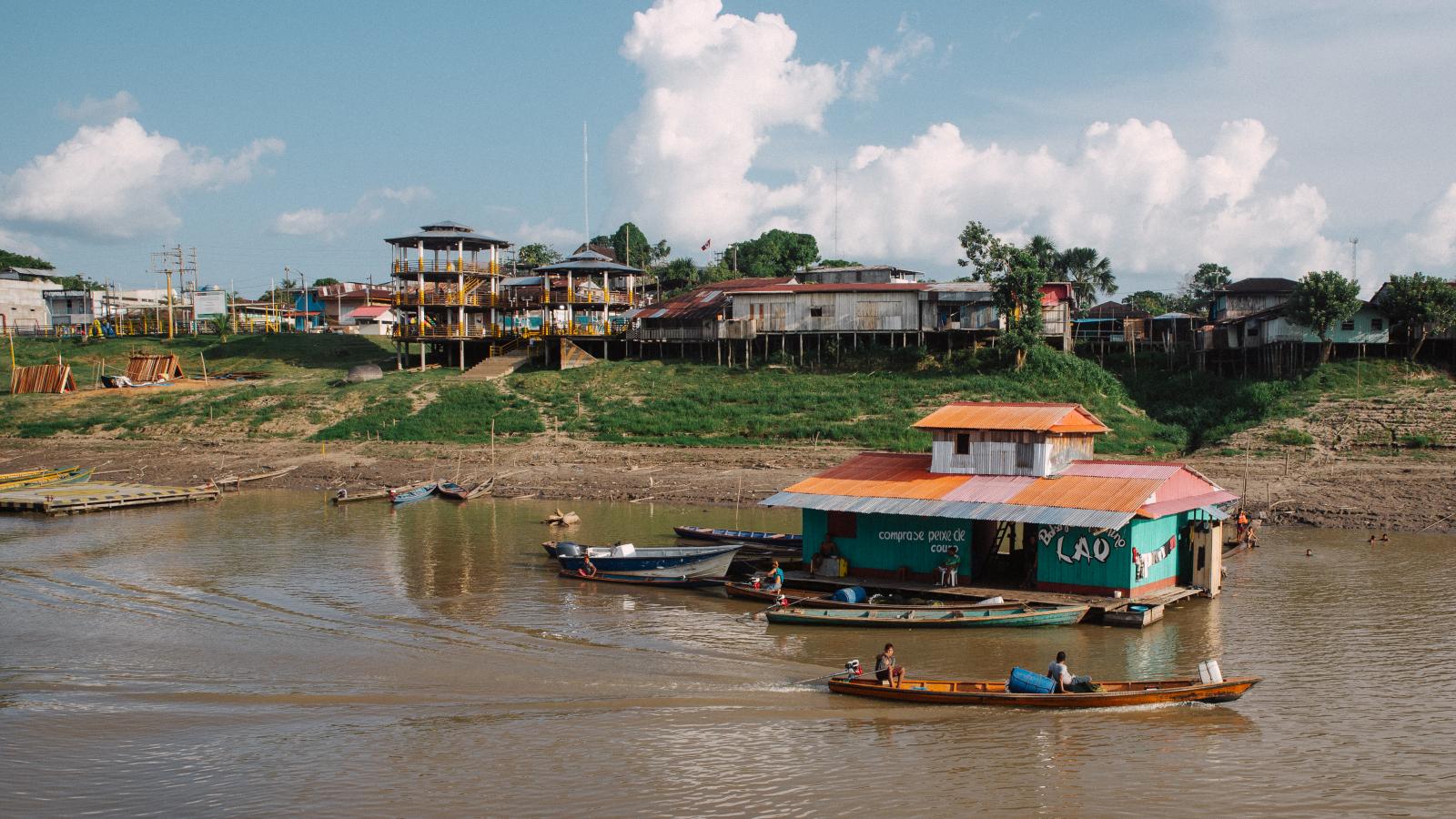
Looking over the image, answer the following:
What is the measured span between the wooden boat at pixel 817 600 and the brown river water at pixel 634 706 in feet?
2.19

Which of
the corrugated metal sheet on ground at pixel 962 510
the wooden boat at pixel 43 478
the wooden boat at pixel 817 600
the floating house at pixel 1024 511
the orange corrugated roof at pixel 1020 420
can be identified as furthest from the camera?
the wooden boat at pixel 43 478

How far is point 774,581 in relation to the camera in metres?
29.5

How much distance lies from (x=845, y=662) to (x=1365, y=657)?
11424mm

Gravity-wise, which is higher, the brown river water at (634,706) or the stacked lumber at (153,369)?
the stacked lumber at (153,369)

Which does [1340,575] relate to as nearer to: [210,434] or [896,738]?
[896,738]

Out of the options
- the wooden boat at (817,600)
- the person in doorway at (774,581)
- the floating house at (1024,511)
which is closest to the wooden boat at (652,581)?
the wooden boat at (817,600)

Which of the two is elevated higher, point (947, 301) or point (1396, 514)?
point (947, 301)

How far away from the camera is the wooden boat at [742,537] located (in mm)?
34656

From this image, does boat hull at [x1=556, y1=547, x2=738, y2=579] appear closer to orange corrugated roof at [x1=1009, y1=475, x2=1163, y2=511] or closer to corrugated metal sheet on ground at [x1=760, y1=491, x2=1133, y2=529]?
corrugated metal sheet on ground at [x1=760, y1=491, x2=1133, y2=529]

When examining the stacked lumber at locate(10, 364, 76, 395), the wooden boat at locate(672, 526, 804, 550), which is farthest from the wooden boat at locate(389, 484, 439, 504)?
the stacked lumber at locate(10, 364, 76, 395)

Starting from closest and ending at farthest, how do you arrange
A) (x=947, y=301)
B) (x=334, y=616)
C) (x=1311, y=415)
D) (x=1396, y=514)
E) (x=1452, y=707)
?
(x=1452, y=707) < (x=334, y=616) < (x=1396, y=514) < (x=1311, y=415) < (x=947, y=301)

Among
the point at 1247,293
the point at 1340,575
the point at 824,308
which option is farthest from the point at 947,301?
the point at 1340,575

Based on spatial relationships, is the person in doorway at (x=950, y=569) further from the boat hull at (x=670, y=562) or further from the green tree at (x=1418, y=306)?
the green tree at (x=1418, y=306)

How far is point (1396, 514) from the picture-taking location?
40094 millimetres
